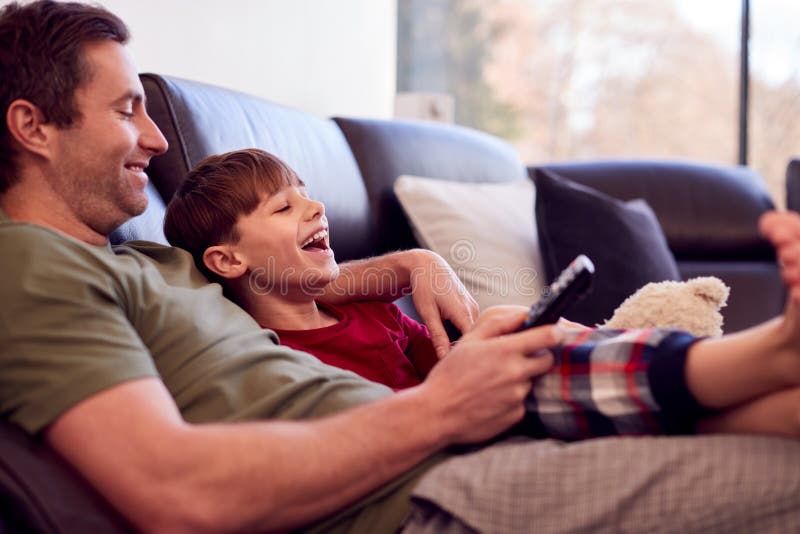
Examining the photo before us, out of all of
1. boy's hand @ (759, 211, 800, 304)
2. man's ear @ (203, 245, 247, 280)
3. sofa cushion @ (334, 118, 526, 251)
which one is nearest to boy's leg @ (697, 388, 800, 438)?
boy's hand @ (759, 211, 800, 304)

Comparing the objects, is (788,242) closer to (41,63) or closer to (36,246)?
(36,246)

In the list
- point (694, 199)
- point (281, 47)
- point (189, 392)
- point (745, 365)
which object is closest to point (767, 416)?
point (745, 365)

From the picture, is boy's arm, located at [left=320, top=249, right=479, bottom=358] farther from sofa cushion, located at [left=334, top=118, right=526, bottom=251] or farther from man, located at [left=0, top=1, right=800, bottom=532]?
sofa cushion, located at [left=334, top=118, right=526, bottom=251]

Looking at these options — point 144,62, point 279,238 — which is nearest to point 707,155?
point 144,62

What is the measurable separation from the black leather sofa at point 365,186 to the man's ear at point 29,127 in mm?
195

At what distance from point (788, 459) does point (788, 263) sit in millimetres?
193

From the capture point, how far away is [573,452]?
0.89 metres

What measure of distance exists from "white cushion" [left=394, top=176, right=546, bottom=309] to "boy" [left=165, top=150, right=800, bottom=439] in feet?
2.20

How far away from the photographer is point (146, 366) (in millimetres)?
884

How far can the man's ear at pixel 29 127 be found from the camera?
1.05 metres

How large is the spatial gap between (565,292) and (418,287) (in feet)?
1.72

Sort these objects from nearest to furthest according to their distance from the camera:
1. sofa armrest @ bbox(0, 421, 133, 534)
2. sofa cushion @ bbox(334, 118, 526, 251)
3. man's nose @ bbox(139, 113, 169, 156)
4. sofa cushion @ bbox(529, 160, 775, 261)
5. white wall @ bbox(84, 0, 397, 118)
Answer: sofa armrest @ bbox(0, 421, 133, 534), man's nose @ bbox(139, 113, 169, 156), white wall @ bbox(84, 0, 397, 118), sofa cushion @ bbox(334, 118, 526, 251), sofa cushion @ bbox(529, 160, 775, 261)

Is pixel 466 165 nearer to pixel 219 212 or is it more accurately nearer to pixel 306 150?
pixel 306 150

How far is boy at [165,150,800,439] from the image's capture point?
0.86 metres
